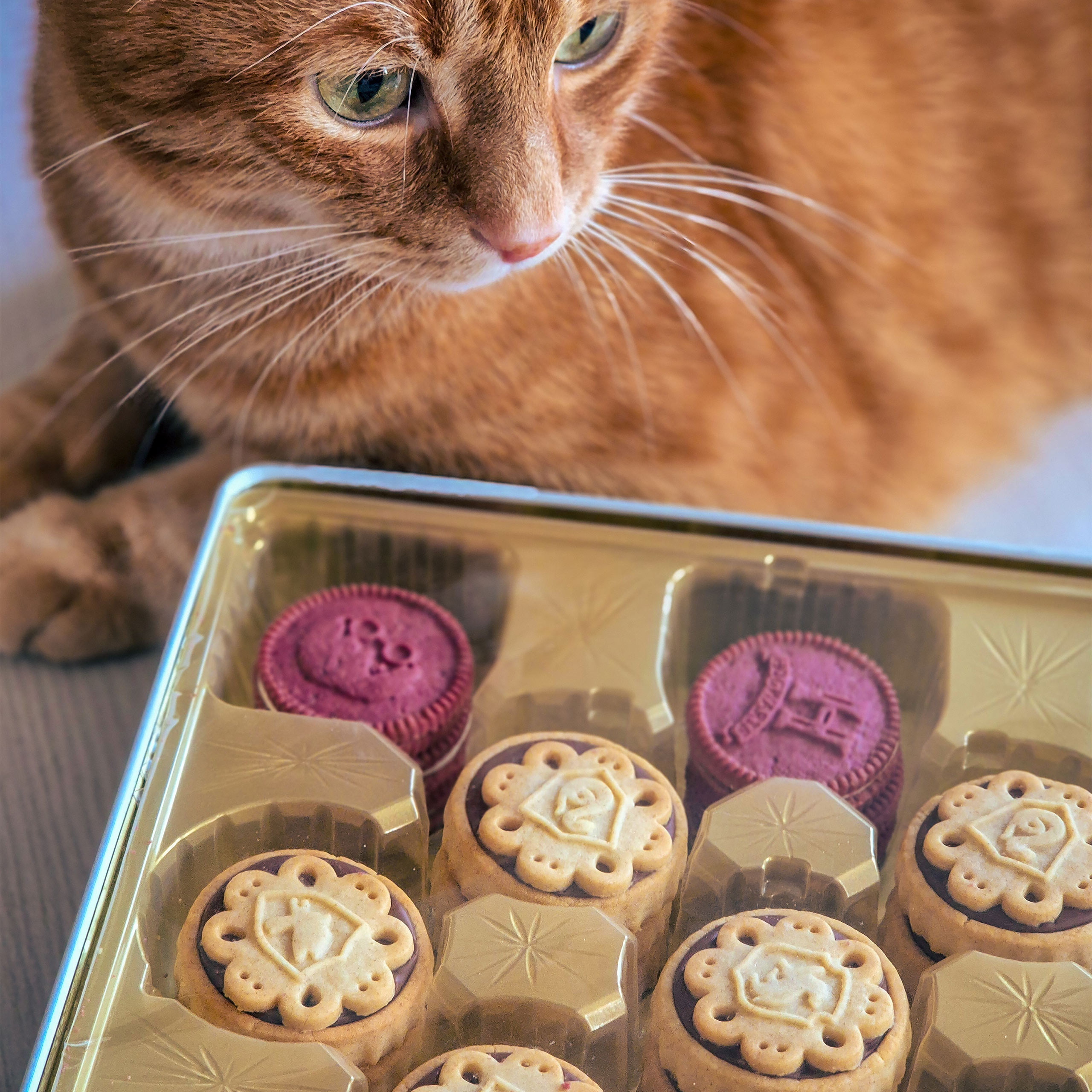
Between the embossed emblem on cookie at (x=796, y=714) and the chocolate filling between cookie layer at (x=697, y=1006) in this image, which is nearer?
the chocolate filling between cookie layer at (x=697, y=1006)

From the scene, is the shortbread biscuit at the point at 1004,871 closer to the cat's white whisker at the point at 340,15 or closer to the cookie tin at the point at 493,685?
the cookie tin at the point at 493,685

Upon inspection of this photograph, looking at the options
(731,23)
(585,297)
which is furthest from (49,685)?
(731,23)

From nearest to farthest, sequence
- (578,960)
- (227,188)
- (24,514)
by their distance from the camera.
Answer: (578,960) < (227,188) < (24,514)

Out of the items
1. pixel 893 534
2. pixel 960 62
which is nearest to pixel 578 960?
pixel 893 534

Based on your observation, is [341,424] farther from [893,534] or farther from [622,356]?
[893,534]

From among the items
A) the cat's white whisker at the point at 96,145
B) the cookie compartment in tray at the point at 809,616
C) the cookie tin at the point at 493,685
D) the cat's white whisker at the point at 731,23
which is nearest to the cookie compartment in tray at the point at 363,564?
the cookie tin at the point at 493,685

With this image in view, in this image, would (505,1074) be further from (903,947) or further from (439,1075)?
(903,947)
